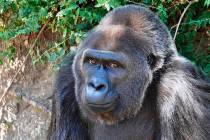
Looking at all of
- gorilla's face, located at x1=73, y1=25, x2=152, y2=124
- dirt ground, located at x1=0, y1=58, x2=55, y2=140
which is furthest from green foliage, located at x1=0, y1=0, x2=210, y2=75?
gorilla's face, located at x1=73, y1=25, x2=152, y2=124

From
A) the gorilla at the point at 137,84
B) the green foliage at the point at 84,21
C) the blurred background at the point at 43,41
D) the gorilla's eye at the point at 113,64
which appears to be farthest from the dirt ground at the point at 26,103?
the gorilla's eye at the point at 113,64

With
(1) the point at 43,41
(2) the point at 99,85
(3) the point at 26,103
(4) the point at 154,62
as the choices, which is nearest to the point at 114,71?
(2) the point at 99,85

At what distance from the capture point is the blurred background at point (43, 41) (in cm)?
557

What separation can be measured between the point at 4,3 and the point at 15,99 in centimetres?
132

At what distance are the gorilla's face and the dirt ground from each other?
2.10 metres

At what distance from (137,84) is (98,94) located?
0.42m

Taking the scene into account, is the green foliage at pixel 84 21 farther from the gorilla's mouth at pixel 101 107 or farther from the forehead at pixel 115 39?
the gorilla's mouth at pixel 101 107

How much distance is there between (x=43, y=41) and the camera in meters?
6.51

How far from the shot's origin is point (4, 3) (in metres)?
6.22

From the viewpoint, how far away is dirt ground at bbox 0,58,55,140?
653 centimetres

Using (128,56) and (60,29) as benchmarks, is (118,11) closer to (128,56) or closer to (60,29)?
(128,56)

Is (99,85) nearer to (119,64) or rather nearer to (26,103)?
(119,64)

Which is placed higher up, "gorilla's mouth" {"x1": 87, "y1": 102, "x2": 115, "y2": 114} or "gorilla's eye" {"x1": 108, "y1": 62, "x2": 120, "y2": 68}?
"gorilla's eye" {"x1": 108, "y1": 62, "x2": 120, "y2": 68}

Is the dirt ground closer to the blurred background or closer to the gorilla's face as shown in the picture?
the blurred background
